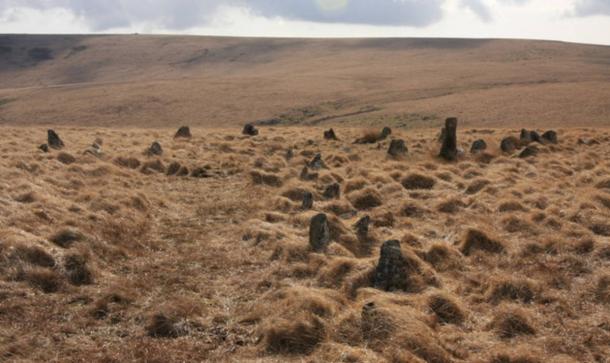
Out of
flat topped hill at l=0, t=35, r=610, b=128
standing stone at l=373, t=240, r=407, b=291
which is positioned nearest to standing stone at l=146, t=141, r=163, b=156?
standing stone at l=373, t=240, r=407, b=291

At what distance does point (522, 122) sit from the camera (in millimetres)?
44688

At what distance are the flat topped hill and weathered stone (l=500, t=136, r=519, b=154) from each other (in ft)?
58.5

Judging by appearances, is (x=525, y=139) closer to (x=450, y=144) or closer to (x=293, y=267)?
(x=450, y=144)

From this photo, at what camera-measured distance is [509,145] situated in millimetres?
24953

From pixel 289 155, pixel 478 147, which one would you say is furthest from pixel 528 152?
pixel 289 155

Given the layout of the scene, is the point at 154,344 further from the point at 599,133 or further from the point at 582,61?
the point at 582,61

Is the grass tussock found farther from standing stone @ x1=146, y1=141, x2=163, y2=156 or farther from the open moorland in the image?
standing stone @ x1=146, y1=141, x2=163, y2=156

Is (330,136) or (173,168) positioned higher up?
(330,136)

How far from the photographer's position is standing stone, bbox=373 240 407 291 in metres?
9.58

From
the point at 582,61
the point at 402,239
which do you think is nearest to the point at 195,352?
the point at 402,239

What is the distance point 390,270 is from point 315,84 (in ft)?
234

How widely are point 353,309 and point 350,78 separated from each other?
7963 centimetres

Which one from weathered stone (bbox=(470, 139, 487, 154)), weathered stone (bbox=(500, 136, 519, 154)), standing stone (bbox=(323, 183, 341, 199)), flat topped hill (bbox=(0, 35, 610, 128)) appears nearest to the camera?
standing stone (bbox=(323, 183, 341, 199))

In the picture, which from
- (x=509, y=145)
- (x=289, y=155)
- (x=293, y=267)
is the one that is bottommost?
(x=293, y=267)
